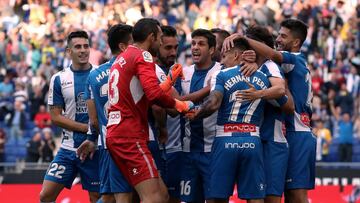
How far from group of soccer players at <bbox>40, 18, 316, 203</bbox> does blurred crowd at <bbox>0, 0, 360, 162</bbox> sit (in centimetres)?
954

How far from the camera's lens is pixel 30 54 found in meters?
30.2

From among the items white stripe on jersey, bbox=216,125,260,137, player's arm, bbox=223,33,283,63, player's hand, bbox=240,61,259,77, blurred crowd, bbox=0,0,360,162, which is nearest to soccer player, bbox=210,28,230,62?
player's arm, bbox=223,33,283,63

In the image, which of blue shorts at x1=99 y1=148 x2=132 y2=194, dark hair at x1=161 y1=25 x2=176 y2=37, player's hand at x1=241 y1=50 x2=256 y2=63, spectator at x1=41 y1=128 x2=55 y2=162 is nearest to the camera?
blue shorts at x1=99 y1=148 x2=132 y2=194

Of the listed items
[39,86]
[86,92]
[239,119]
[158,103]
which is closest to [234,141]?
[239,119]

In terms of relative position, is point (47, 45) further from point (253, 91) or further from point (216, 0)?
point (253, 91)

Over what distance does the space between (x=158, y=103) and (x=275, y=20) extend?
17324mm

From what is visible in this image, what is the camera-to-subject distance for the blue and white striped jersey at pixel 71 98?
1498cm

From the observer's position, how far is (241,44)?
43.9 ft

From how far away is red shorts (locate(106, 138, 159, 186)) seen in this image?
12.5 m

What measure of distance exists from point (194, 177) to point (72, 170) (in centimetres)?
177

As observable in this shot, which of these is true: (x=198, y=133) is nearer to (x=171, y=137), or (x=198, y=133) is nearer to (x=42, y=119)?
(x=171, y=137)

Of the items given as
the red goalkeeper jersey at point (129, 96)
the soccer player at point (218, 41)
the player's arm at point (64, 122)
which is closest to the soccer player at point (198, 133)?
the soccer player at point (218, 41)

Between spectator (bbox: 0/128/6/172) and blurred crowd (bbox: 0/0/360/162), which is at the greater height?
blurred crowd (bbox: 0/0/360/162)

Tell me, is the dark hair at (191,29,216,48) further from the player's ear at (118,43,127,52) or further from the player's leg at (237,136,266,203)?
the player's leg at (237,136,266,203)
